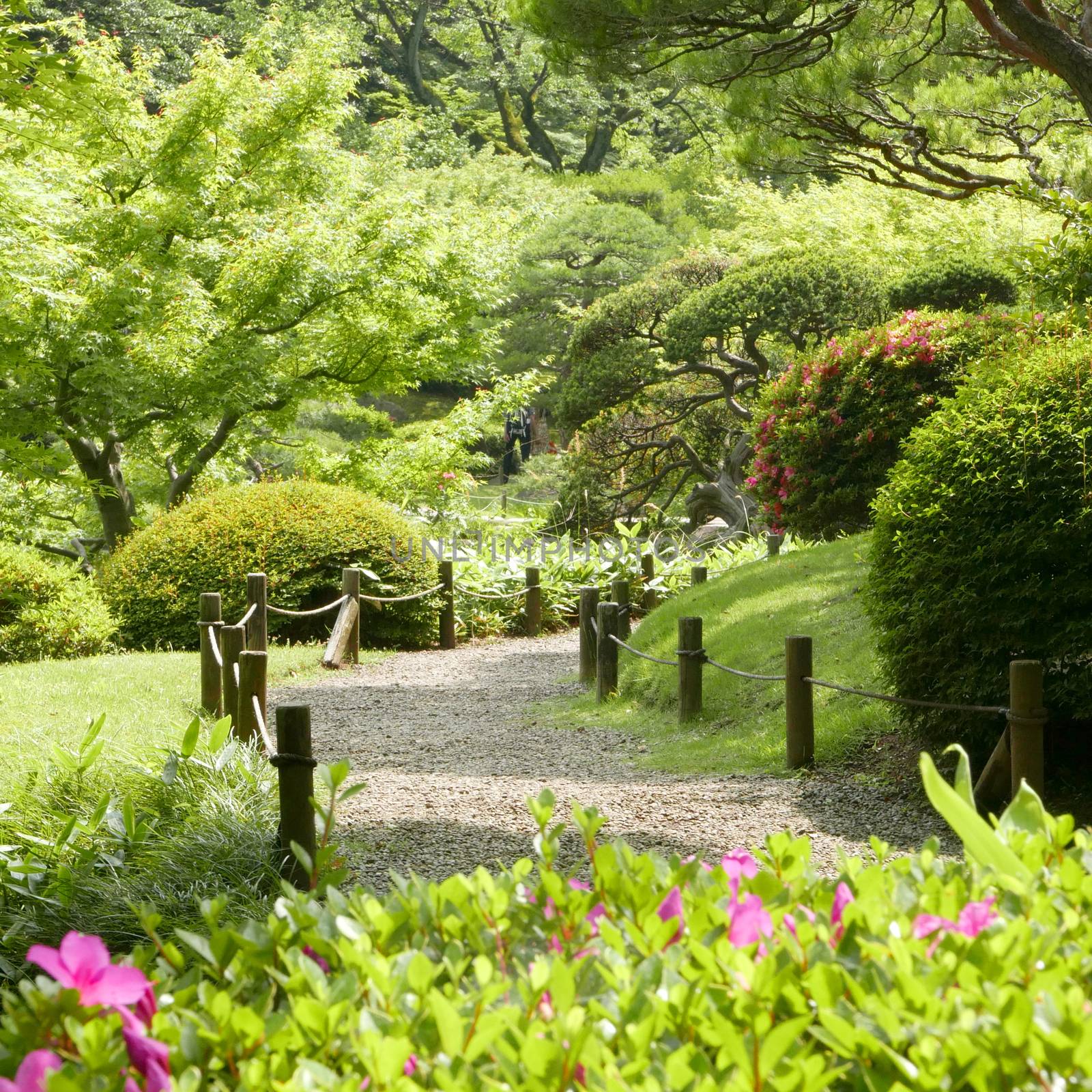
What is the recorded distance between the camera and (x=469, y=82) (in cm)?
3331

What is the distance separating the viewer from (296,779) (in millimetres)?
3410

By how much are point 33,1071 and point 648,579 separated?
12.3 metres

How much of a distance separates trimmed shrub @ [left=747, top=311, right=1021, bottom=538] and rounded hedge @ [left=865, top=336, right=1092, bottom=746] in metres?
5.16

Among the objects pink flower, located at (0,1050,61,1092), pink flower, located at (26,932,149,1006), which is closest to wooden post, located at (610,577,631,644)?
pink flower, located at (26,932,149,1006)

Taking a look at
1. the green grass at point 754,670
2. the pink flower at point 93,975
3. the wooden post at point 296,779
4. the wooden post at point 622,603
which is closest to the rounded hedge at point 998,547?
the green grass at point 754,670

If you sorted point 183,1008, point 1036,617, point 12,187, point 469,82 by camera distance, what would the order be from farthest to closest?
point 469,82
point 12,187
point 1036,617
point 183,1008

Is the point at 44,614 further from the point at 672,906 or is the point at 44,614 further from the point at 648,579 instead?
the point at 672,906

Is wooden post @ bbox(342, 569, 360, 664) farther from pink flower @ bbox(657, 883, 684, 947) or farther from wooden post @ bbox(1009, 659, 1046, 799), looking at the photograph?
pink flower @ bbox(657, 883, 684, 947)

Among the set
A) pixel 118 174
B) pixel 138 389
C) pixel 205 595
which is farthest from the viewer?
pixel 118 174

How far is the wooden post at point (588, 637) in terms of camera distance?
31.2 feet

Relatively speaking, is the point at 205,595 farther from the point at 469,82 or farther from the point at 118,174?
the point at 469,82

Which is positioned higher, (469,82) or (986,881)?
(469,82)

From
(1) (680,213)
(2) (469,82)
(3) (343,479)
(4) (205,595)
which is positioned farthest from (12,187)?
(2) (469,82)

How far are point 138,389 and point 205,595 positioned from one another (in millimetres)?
5410
